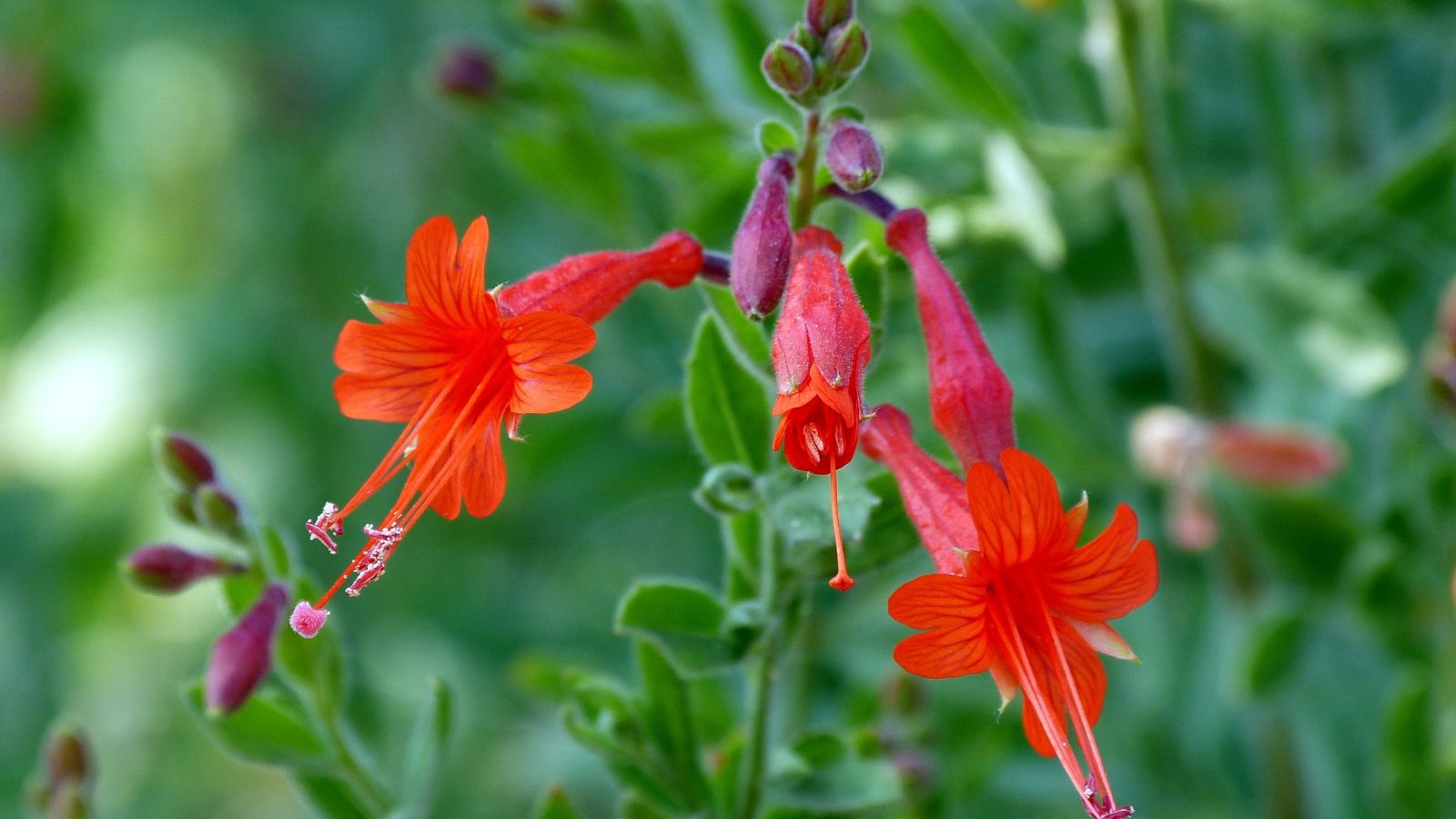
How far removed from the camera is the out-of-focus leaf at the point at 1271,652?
211 cm

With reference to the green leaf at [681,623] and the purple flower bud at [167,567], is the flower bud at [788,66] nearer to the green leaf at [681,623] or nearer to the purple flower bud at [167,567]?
the green leaf at [681,623]

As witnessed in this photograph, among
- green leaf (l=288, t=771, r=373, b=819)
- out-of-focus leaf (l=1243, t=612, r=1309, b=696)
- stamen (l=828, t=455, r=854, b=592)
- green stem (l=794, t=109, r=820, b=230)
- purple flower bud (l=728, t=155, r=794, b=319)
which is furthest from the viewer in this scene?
out-of-focus leaf (l=1243, t=612, r=1309, b=696)

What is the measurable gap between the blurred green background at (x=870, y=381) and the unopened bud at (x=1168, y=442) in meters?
0.08

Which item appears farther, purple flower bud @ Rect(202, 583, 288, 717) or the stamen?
purple flower bud @ Rect(202, 583, 288, 717)

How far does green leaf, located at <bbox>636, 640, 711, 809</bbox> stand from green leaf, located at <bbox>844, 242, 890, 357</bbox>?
43cm

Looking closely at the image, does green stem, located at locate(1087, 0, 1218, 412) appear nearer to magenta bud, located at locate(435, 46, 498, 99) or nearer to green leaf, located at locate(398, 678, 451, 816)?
magenta bud, located at locate(435, 46, 498, 99)

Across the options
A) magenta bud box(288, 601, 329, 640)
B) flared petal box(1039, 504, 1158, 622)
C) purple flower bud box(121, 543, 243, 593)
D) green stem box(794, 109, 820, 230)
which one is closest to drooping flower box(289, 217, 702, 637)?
magenta bud box(288, 601, 329, 640)

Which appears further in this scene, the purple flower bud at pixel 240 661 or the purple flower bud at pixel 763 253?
the purple flower bud at pixel 240 661

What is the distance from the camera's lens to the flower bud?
143 centimetres

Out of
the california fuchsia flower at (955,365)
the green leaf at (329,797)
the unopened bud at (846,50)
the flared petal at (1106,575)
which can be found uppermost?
the unopened bud at (846,50)

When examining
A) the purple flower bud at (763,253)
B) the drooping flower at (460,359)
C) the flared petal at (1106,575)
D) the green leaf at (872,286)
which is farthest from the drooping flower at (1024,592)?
the drooping flower at (460,359)

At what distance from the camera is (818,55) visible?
1.51m

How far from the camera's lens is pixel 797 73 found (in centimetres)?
145

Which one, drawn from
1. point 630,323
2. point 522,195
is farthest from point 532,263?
point 630,323
